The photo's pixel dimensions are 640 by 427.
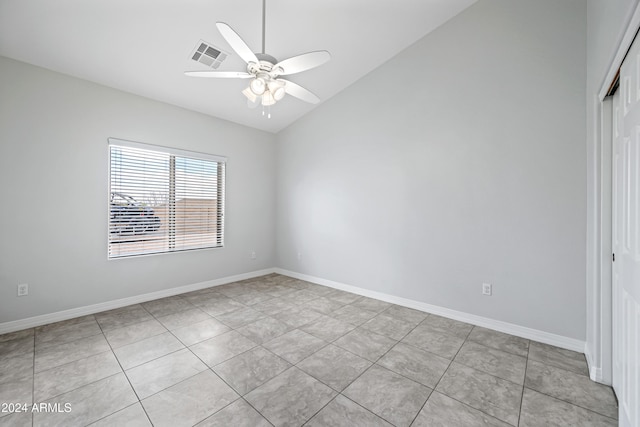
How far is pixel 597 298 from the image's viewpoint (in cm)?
197

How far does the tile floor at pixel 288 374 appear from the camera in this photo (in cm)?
167

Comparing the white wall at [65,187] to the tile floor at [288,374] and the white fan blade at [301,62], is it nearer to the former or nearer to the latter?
the tile floor at [288,374]

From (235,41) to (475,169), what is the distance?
2.67 metres

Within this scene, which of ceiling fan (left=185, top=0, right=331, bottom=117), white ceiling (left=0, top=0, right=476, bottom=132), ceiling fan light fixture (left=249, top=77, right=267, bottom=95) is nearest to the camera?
ceiling fan (left=185, top=0, right=331, bottom=117)

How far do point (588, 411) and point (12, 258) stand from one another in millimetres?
5100

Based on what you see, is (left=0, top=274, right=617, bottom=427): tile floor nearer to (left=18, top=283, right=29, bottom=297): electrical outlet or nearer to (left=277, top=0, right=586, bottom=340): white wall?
(left=18, top=283, right=29, bottom=297): electrical outlet

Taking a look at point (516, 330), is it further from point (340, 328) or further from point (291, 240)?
point (291, 240)

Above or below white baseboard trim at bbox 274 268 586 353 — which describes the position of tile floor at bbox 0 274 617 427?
below

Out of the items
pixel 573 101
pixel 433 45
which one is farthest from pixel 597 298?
pixel 433 45

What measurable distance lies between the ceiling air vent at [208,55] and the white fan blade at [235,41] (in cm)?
127

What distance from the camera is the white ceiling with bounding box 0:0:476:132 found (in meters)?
→ 2.40

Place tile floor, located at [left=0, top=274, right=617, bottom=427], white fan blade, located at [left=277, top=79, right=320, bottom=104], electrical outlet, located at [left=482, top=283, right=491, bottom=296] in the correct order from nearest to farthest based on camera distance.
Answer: tile floor, located at [left=0, top=274, right=617, bottom=427] < white fan blade, located at [left=277, top=79, right=320, bottom=104] < electrical outlet, located at [left=482, top=283, right=491, bottom=296]

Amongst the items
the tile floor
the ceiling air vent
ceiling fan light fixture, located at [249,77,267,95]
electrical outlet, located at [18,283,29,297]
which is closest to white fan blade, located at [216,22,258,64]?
ceiling fan light fixture, located at [249,77,267,95]

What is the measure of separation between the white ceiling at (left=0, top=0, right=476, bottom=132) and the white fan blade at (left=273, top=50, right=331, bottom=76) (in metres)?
1.02
